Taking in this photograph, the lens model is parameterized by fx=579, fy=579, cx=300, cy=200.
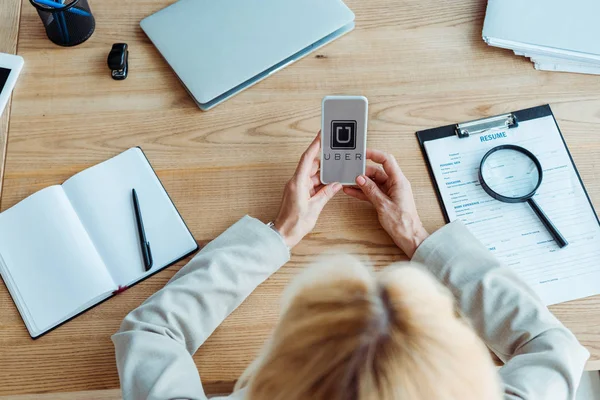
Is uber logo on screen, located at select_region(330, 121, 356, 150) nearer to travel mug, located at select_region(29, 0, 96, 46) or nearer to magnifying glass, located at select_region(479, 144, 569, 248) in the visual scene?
magnifying glass, located at select_region(479, 144, 569, 248)

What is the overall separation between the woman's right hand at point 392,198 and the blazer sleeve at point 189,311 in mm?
166

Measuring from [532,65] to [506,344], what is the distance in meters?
0.53

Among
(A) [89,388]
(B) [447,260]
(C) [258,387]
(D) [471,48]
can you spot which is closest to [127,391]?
(A) [89,388]

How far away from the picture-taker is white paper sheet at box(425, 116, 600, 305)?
91cm

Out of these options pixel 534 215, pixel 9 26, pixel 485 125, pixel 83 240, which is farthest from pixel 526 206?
pixel 9 26

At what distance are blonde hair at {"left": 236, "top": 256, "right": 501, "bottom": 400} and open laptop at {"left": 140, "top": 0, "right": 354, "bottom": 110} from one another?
53 centimetres

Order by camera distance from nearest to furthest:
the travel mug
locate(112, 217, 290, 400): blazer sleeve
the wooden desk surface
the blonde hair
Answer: the blonde hair → locate(112, 217, 290, 400): blazer sleeve → the wooden desk surface → the travel mug

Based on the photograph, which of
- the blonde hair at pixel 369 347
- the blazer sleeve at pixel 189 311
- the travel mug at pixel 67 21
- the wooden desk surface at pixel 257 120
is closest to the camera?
the blonde hair at pixel 369 347

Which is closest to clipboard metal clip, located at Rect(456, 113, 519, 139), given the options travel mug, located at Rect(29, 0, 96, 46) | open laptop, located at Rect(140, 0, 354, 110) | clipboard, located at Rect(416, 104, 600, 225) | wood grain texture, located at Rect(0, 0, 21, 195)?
clipboard, located at Rect(416, 104, 600, 225)

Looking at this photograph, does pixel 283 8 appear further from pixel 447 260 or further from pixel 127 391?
pixel 127 391

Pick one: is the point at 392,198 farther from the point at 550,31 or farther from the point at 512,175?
the point at 550,31

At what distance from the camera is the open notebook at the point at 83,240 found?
889mm

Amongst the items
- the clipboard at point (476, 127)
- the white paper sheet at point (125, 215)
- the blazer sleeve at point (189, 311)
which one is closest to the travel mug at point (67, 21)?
the white paper sheet at point (125, 215)

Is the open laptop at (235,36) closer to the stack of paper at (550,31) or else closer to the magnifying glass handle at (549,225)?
the stack of paper at (550,31)
